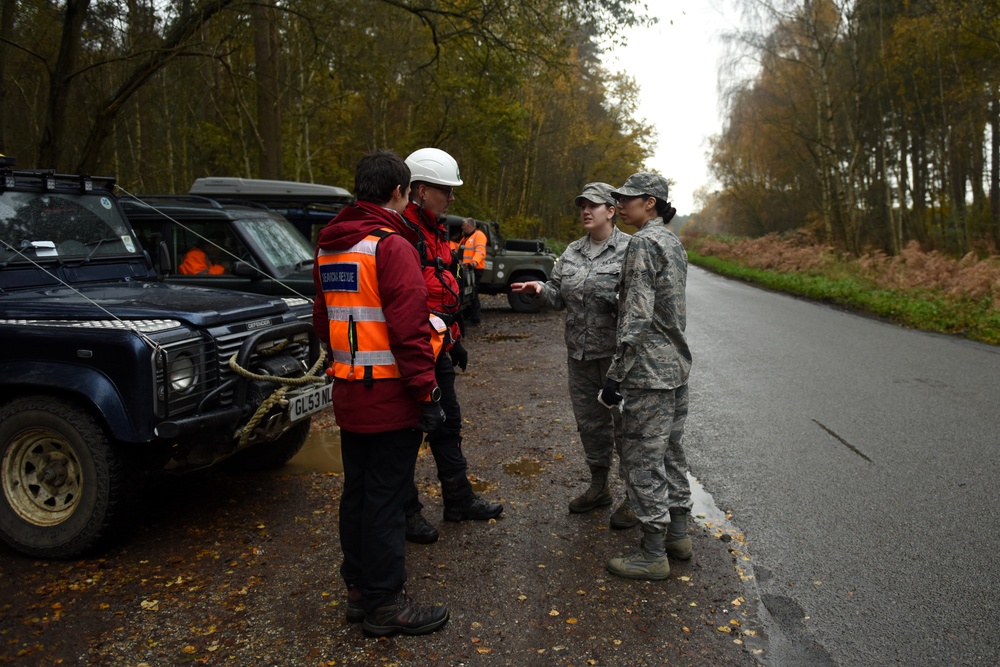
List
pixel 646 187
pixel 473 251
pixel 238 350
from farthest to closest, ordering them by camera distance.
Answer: pixel 473 251 → pixel 238 350 → pixel 646 187

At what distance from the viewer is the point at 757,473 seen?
572 cm

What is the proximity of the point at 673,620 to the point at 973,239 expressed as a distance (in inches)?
1162

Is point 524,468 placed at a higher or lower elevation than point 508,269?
lower

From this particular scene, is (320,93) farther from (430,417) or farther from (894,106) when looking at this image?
(430,417)

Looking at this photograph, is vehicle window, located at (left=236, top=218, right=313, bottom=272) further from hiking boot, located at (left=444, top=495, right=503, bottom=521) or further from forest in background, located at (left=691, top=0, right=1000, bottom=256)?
forest in background, located at (left=691, top=0, right=1000, bottom=256)

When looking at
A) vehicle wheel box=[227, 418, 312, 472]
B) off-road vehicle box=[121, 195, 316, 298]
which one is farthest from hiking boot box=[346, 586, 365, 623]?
off-road vehicle box=[121, 195, 316, 298]

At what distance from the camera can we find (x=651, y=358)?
4.04 m

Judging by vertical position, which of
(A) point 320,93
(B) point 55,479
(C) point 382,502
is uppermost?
(A) point 320,93

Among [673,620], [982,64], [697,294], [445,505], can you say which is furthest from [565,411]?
[982,64]

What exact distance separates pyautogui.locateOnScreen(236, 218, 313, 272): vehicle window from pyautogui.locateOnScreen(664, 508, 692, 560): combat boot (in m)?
5.48

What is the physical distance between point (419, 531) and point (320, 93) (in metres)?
25.0

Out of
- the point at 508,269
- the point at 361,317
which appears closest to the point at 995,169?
the point at 508,269

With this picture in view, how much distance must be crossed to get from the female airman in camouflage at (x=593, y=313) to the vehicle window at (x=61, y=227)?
3304 millimetres

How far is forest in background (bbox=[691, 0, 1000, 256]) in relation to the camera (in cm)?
2530
